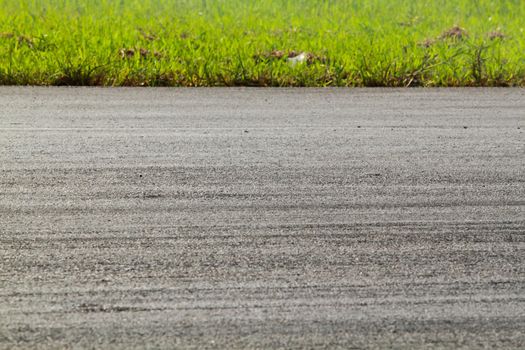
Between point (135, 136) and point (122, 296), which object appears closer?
point (122, 296)

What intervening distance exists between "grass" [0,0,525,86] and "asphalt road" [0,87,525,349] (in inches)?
59.1

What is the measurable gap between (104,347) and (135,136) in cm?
318

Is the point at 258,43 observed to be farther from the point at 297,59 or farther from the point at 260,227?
the point at 260,227

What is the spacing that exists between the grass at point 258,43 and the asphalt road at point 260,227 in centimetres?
150

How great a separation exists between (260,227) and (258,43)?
244 inches

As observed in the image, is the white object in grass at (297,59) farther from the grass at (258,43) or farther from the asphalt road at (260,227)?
the asphalt road at (260,227)

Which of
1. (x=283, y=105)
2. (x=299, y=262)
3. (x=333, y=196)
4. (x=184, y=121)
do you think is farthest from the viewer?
(x=283, y=105)

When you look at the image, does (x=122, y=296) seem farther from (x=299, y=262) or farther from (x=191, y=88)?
(x=191, y=88)

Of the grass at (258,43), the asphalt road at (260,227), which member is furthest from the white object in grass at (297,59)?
the asphalt road at (260,227)

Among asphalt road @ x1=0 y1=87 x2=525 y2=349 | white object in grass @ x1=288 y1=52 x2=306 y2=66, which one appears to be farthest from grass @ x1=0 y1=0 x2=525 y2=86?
asphalt road @ x1=0 y1=87 x2=525 y2=349

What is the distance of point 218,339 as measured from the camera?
10.1 ft

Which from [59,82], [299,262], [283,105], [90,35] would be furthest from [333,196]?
[90,35]

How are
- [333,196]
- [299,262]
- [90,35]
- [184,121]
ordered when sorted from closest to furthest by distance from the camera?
1. [299,262]
2. [333,196]
3. [184,121]
4. [90,35]

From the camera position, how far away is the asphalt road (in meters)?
3.21
